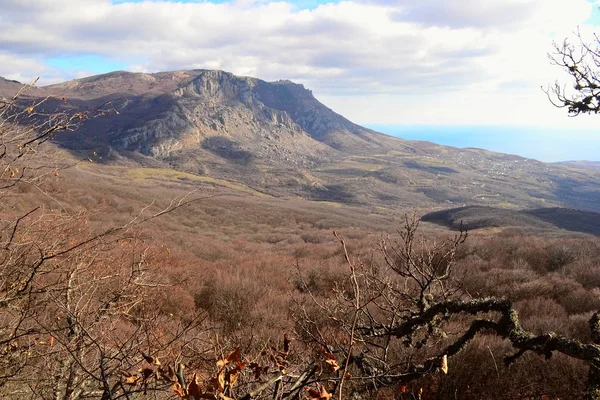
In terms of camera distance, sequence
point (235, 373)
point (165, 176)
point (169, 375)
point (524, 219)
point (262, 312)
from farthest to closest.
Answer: point (165, 176) → point (524, 219) → point (262, 312) → point (169, 375) → point (235, 373)

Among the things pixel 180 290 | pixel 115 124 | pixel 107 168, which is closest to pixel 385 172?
pixel 107 168

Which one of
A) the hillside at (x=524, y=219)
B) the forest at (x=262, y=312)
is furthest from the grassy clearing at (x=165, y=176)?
the forest at (x=262, y=312)

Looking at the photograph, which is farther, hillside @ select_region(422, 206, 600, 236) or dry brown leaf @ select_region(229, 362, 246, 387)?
hillside @ select_region(422, 206, 600, 236)

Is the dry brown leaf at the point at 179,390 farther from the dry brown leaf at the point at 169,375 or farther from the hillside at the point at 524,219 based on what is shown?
the hillside at the point at 524,219

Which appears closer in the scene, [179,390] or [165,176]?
[179,390]

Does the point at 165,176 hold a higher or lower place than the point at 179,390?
lower

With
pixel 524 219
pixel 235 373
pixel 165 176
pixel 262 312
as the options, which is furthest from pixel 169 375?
pixel 165 176

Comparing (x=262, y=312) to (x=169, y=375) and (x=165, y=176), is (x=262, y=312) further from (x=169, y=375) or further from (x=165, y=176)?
(x=165, y=176)

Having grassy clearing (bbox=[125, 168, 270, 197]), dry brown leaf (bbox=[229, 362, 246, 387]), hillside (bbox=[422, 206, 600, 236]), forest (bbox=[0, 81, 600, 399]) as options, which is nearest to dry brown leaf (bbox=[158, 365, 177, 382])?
forest (bbox=[0, 81, 600, 399])

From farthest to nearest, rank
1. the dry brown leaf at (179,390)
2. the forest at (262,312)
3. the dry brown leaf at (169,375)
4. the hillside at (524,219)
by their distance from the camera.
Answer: the hillside at (524,219) → the forest at (262,312) → the dry brown leaf at (169,375) → the dry brown leaf at (179,390)

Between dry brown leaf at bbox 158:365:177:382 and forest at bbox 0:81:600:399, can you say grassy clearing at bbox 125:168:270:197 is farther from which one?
dry brown leaf at bbox 158:365:177:382

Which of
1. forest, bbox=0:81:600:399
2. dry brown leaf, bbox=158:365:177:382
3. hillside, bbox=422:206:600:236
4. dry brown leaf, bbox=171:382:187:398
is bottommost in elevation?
hillside, bbox=422:206:600:236

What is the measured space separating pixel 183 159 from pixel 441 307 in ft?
581

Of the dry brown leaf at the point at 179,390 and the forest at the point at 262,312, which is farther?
the forest at the point at 262,312
